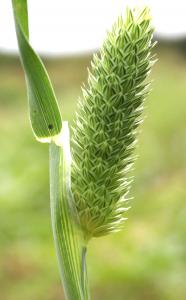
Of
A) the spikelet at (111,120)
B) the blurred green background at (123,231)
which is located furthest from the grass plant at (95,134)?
the blurred green background at (123,231)

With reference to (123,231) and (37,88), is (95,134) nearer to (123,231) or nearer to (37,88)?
(37,88)

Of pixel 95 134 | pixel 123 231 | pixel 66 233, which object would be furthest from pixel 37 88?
pixel 123 231

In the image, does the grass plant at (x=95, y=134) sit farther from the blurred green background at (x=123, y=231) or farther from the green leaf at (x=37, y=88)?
the blurred green background at (x=123, y=231)

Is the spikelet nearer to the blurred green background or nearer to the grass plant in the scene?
the grass plant

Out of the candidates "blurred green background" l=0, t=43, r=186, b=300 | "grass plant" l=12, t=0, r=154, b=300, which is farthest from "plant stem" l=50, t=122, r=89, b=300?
"blurred green background" l=0, t=43, r=186, b=300

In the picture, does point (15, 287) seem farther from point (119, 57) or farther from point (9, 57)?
point (9, 57)
